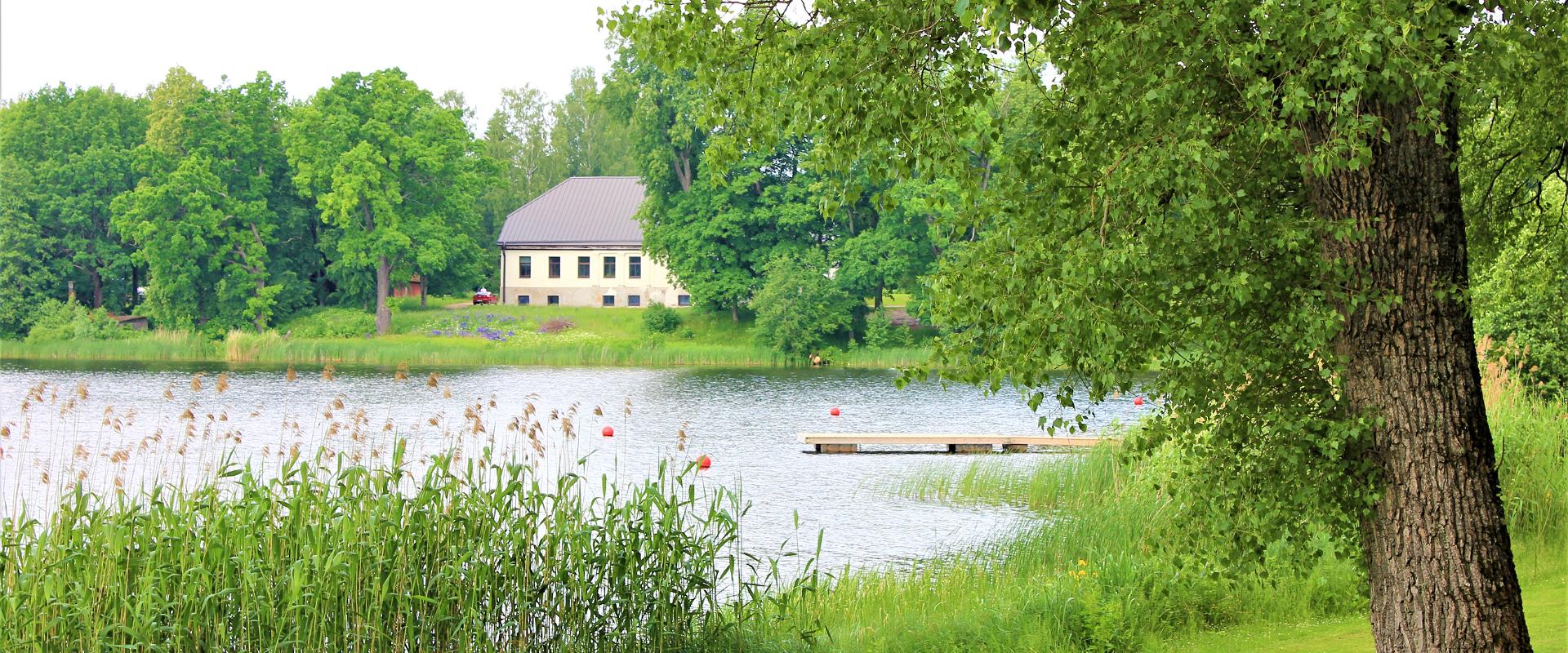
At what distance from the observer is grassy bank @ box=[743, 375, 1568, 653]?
8.21 metres

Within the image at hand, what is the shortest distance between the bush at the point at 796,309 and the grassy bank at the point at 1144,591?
3178 cm

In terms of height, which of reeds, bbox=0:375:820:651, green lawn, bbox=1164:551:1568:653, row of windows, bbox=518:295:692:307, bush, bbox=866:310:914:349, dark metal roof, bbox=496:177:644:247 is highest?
dark metal roof, bbox=496:177:644:247

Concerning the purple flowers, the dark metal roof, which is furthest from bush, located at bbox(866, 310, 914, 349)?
the dark metal roof

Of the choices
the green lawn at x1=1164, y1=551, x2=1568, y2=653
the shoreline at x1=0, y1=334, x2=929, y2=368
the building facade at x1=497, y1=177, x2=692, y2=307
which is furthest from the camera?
the building facade at x1=497, y1=177, x2=692, y2=307

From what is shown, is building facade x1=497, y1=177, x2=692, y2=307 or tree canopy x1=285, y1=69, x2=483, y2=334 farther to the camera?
building facade x1=497, y1=177, x2=692, y2=307

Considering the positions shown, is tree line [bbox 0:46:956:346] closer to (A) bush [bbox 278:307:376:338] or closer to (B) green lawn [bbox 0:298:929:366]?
(A) bush [bbox 278:307:376:338]

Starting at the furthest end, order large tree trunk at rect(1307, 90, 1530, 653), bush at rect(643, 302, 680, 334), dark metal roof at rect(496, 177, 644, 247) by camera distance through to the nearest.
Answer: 1. dark metal roof at rect(496, 177, 644, 247)
2. bush at rect(643, 302, 680, 334)
3. large tree trunk at rect(1307, 90, 1530, 653)

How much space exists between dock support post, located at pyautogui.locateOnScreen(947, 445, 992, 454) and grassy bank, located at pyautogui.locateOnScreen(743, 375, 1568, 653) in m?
9.04

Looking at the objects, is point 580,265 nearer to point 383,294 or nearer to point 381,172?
point 383,294

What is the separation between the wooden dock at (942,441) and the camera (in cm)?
2242

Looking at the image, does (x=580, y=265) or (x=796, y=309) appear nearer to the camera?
(x=796, y=309)

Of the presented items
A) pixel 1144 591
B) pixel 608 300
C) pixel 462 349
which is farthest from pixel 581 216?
pixel 1144 591

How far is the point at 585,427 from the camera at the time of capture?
2478 cm

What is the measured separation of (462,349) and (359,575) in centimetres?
3956
